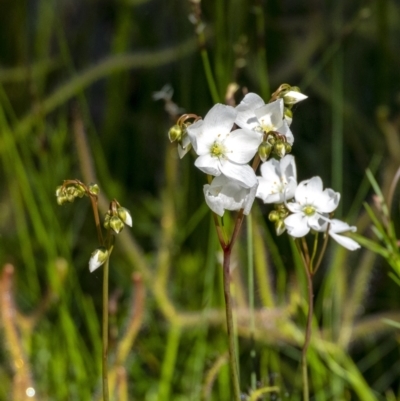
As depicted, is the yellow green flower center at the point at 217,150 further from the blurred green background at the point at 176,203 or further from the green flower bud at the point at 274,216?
the blurred green background at the point at 176,203

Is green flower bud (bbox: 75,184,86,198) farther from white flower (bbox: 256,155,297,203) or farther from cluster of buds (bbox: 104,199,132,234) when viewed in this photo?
white flower (bbox: 256,155,297,203)

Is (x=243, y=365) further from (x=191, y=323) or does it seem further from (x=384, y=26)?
(x=384, y=26)

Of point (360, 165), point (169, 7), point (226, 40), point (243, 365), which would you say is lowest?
point (243, 365)

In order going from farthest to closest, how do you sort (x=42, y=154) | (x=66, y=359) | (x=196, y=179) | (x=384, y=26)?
(x=196, y=179) < (x=384, y=26) < (x=42, y=154) < (x=66, y=359)

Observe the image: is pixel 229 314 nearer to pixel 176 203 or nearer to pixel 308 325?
pixel 308 325

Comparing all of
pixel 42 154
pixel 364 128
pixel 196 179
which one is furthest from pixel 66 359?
pixel 364 128

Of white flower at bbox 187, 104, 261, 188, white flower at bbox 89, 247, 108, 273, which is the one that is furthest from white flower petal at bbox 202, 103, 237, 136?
white flower at bbox 89, 247, 108, 273
